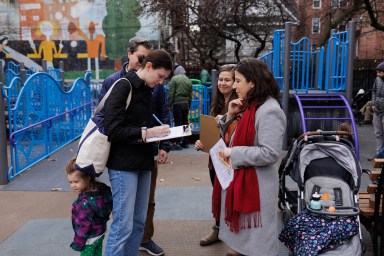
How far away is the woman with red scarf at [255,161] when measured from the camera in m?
2.96

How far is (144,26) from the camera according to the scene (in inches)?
1117

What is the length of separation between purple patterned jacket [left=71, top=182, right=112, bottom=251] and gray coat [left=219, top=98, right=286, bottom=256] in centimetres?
100

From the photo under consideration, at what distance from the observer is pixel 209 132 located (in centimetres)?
367

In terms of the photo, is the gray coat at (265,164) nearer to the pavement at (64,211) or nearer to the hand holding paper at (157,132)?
the hand holding paper at (157,132)

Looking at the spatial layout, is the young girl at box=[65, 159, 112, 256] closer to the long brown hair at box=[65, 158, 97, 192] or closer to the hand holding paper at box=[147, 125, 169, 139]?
the long brown hair at box=[65, 158, 97, 192]

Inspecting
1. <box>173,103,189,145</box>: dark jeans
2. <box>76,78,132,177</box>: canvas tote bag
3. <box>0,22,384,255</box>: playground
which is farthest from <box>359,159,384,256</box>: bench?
<box>173,103,189,145</box>: dark jeans

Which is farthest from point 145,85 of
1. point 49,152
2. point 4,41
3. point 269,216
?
point 4,41

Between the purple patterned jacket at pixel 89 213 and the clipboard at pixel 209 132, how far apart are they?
3.21 ft

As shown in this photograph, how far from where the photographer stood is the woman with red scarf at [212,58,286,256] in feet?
9.70

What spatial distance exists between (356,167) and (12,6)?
29970 millimetres

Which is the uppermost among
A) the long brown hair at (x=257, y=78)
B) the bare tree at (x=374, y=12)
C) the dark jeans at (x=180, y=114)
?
the bare tree at (x=374, y=12)

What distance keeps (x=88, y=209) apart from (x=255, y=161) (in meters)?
1.27

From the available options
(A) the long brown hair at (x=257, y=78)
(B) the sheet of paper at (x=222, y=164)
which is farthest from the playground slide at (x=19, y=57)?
(A) the long brown hair at (x=257, y=78)

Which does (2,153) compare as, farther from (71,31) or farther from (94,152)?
(71,31)
